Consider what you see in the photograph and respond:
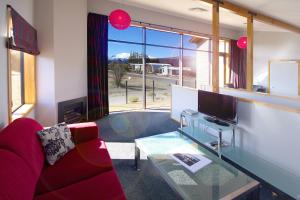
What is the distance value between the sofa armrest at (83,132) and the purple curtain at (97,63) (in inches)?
97.8

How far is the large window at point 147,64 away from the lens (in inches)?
219

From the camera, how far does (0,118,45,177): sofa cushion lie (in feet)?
4.99

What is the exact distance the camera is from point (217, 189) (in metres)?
1.63

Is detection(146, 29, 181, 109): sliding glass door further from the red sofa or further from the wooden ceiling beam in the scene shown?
the red sofa

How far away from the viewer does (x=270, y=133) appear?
2506 mm

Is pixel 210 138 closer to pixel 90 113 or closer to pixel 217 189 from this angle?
pixel 217 189

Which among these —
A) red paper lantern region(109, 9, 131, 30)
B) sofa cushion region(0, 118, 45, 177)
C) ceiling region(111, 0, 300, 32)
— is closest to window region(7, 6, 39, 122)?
sofa cushion region(0, 118, 45, 177)

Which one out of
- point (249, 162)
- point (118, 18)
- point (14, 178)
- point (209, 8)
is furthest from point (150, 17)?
point (14, 178)

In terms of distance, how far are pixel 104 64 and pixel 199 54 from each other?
400cm

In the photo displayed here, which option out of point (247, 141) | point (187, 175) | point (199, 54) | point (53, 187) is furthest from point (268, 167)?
point (199, 54)

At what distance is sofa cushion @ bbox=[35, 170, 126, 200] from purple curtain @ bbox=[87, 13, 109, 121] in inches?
136

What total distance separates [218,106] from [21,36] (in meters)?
3.05

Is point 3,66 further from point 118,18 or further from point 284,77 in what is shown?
point 284,77

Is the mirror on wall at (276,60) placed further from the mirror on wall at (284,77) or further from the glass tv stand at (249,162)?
the glass tv stand at (249,162)
